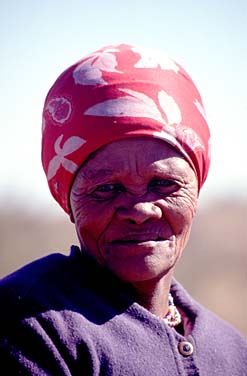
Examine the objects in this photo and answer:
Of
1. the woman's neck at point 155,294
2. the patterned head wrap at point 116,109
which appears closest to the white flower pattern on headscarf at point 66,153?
the patterned head wrap at point 116,109

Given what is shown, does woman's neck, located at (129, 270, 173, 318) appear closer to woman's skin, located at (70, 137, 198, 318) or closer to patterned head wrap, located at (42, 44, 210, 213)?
woman's skin, located at (70, 137, 198, 318)

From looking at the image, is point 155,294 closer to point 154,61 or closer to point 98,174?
point 98,174

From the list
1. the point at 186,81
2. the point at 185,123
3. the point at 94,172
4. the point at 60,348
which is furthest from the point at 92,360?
the point at 186,81

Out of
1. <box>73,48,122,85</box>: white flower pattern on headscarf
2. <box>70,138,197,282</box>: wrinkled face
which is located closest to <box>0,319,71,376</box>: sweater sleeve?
<box>70,138,197,282</box>: wrinkled face

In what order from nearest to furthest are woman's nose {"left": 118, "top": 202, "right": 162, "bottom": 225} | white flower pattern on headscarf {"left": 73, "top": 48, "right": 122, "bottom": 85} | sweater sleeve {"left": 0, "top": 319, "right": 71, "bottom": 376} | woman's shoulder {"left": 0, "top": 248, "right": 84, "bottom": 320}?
sweater sleeve {"left": 0, "top": 319, "right": 71, "bottom": 376} → woman's shoulder {"left": 0, "top": 248, "right": 84, "bottom": 320} → woman's nose {"left": 118, "top": 202, "right": 162, "bottom": 225} → white flower pattern on headscarf {"left": 73, "top": 48, "right": 122, "bottom": 85}

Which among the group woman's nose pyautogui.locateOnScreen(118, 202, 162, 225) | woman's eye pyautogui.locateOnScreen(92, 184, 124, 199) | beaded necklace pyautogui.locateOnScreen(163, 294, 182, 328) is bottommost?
beaded necklace pyautogui.locateOnScreen(163, 294, 182, 328)

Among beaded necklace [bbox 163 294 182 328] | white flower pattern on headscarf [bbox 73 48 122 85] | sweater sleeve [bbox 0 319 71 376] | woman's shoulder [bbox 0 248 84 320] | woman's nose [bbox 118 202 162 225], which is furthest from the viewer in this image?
beaded necklace [bbox 163 294 182 328]

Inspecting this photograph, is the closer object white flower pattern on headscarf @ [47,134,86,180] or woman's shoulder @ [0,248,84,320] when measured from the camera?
woman's shoulder @ [0,248,84,320]

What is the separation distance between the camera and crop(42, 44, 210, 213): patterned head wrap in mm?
2834

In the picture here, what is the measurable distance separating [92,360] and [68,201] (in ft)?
2.50

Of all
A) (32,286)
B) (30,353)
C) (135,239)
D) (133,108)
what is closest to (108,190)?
(135,239)

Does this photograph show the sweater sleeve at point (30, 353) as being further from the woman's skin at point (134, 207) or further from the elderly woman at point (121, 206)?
the woman's skin at point (134, 207)

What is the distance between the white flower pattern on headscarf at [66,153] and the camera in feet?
9.43

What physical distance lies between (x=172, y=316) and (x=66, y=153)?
857mm
